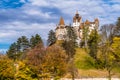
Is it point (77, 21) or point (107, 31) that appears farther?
point (77, 21)

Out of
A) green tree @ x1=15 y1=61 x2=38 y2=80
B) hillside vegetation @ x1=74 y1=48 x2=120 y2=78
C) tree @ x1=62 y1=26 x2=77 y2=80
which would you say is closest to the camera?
green tree @ x1=15 y1=61 x2=38 y2=80

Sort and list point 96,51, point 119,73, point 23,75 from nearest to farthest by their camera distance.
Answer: point 23,75, point 119,73, point 96,51

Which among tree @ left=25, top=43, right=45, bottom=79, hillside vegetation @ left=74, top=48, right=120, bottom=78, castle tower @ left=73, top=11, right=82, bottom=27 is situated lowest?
hillside vegetation @ left=74, top=48, right=120, bottom=78

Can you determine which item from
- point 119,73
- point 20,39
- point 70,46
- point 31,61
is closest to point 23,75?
point 31,61

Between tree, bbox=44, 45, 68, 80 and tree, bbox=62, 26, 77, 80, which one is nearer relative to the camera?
tree, bbox=44, 45, 68, 80

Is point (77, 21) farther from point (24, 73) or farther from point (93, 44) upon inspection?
point (24, 73)

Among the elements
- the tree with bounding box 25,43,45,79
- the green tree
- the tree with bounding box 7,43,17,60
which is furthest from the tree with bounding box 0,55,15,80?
the tree with bounding box 7,43,17,60

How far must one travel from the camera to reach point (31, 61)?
4981 cm

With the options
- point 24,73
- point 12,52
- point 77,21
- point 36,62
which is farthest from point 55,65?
point 77,21

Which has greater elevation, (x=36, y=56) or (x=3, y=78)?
(x=36, y=56)

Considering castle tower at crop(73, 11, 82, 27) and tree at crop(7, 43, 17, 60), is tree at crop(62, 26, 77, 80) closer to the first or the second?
tree at crop(7, 43, 17, 60)

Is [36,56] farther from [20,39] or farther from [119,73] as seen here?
[20,39]

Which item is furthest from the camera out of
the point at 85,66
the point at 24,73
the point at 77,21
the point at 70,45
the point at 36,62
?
the point at 77,21

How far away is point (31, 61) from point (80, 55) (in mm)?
37447
